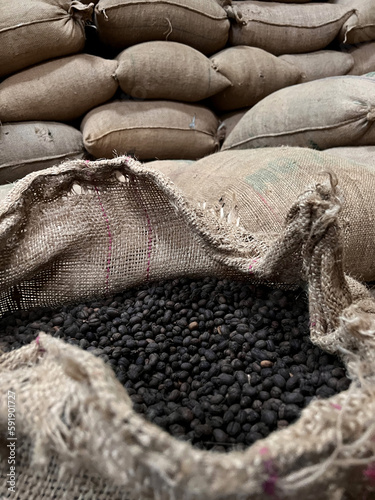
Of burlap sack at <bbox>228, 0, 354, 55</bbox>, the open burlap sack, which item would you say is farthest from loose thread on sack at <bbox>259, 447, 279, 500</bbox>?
burlap sack at <bbox>228, 0, 354, 55</bbox>

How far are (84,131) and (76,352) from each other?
151 cm

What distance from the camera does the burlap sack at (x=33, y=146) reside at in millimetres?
1661

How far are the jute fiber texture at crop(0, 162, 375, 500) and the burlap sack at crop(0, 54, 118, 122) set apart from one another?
4.59 ft

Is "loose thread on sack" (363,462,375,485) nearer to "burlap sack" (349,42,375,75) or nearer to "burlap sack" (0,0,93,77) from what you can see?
"burlap sack" (0,0,93,77)

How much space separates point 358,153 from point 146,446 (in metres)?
1.44

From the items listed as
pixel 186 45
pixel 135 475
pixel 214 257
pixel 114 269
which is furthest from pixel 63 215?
pixel 186 45

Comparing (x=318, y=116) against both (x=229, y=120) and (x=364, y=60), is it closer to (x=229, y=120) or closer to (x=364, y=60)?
(x=229, y=120)

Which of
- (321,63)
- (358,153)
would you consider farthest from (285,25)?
(358,153)

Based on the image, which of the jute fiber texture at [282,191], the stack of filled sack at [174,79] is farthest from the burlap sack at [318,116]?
the jute fiber texture at [282,191]

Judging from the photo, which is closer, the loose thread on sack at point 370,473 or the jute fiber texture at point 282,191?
the loose thread on sack at point 370,473

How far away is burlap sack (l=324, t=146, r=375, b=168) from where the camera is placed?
149 centimetres

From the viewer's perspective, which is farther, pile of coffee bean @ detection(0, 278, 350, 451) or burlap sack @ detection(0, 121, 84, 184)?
burlap sack @ detection(0, 121, 84, 184)

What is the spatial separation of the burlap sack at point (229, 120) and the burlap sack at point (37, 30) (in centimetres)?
78

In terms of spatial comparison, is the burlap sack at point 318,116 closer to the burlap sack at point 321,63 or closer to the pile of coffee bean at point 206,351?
the burlap sack at point 321,63
